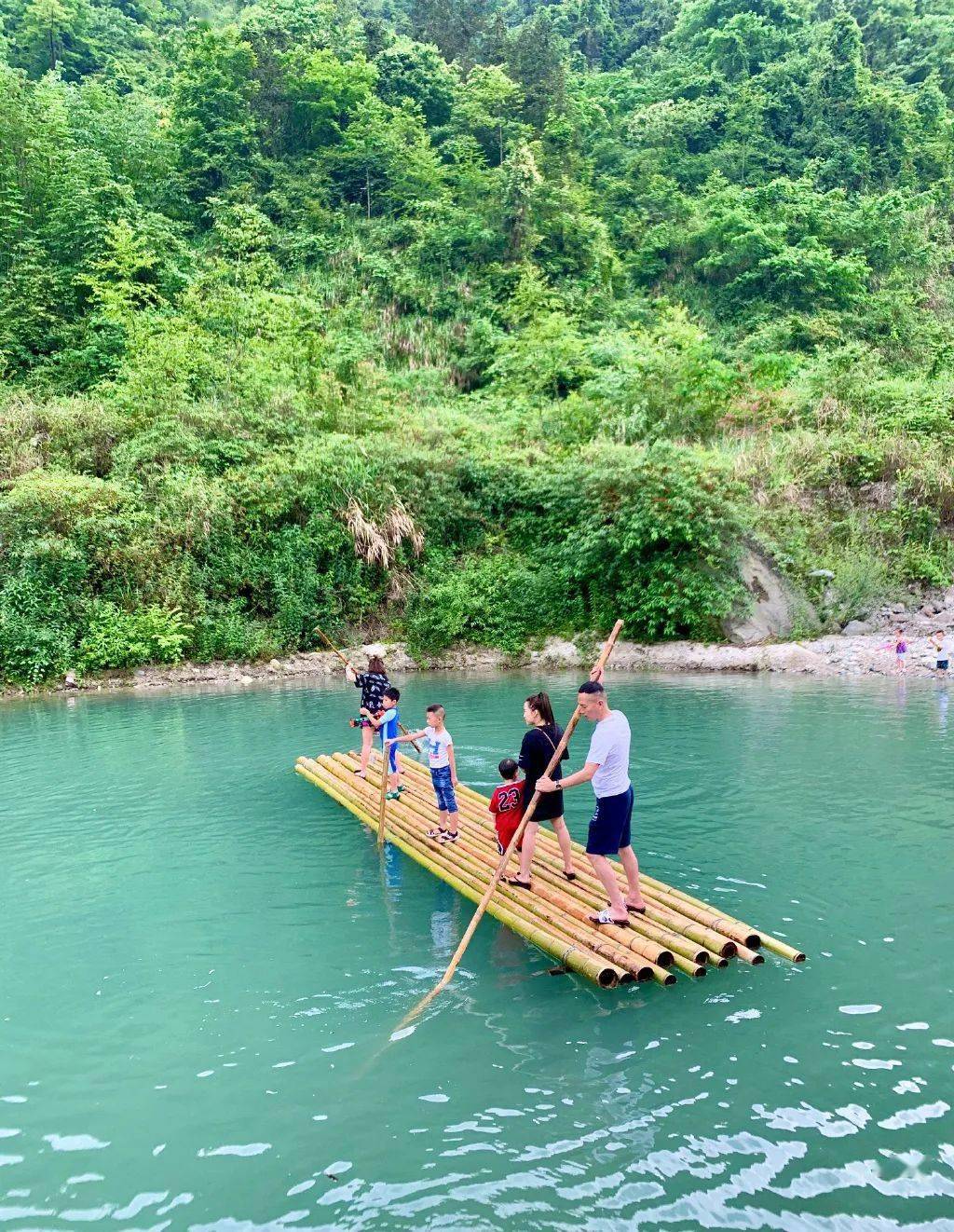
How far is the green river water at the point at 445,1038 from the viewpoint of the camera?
417 centimetres

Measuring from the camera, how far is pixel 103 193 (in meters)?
29.6

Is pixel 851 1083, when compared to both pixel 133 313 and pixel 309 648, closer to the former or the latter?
pixel 309 648

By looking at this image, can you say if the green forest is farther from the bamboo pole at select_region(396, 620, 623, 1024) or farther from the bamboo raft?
the bamboo pole at select_region(396, 620, 623, 1024)

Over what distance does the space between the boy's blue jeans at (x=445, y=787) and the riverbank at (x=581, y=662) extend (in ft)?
29.4

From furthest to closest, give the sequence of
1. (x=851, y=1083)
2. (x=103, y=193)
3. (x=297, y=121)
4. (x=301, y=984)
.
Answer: (x=297, y=121)
(x=103, y=193)
(x=301, y=984)
(x=851, y=1083)

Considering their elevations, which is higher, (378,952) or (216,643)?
(216,643)

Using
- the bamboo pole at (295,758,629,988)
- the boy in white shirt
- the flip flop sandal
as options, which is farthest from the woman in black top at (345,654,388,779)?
the flip flop sandal

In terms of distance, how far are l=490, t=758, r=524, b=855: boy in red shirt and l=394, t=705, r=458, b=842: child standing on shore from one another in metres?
1.00

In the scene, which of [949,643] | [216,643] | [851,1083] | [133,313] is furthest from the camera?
[133,313]

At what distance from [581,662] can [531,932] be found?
548 inches

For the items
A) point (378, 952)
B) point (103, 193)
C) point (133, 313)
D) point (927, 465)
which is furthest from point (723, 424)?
point (103, 193)

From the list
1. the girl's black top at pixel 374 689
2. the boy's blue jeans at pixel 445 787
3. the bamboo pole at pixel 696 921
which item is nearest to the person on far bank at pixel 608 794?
the bamboo pole at pixel 696 921

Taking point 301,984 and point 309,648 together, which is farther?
point 309,648

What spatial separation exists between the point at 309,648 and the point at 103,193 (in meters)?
18.7
